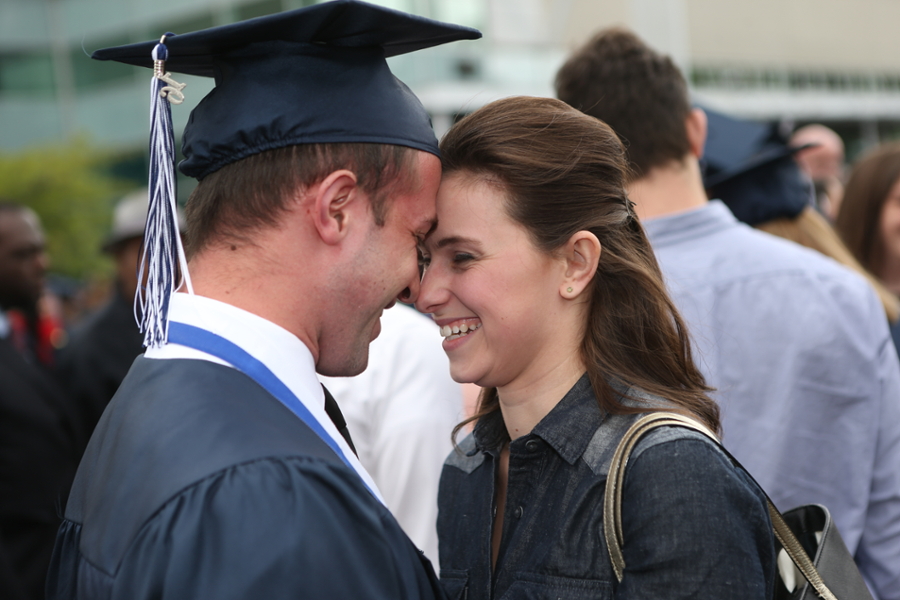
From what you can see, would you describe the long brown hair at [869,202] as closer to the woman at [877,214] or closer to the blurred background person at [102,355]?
the woman at [877,214]

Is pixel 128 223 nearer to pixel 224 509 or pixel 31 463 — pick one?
pixel 31 463

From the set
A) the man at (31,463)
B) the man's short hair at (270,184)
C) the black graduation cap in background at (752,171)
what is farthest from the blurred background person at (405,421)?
the man at (31,463)

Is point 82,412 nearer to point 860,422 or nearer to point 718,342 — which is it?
point 718,342

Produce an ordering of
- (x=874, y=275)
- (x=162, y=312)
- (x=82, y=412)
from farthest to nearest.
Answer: (x=82, y=412), (x=874, y=275), (x=162, y=312)

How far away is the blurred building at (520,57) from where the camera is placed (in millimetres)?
19031

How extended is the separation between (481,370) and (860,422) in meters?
1.27

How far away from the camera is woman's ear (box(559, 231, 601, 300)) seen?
79.2 inches

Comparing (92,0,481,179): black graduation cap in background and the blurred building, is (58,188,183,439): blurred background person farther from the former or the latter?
the blurred building

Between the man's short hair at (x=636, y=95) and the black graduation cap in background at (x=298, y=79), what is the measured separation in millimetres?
1148

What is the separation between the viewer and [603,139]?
6.72ft

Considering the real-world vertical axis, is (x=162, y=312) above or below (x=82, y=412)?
above

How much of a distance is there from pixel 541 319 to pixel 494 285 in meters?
0.13

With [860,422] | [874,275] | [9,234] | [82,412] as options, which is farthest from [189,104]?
[860,422]

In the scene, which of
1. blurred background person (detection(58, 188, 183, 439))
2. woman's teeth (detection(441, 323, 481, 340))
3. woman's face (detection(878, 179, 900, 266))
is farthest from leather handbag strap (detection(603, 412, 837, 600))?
blurred background person (detection(58, 188, 183, 439))
